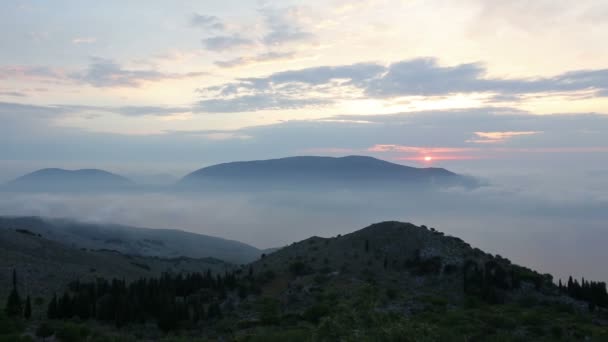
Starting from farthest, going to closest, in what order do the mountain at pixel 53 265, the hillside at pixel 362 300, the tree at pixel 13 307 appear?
1. the mountain at pixel 53 265
2. the tree at pixel 13 307
3. the hillside at pixel 362 300

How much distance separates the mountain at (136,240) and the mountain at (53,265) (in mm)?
55001

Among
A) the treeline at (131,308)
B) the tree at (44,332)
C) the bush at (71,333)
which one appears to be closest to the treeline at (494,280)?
the treeline at (131,308)

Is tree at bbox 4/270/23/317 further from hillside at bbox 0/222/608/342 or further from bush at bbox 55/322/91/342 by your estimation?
bush at bbox 55/322/91/342

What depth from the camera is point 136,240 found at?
525 feet

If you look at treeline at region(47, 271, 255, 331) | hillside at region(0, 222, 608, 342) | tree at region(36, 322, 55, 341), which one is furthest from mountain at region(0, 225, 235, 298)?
tree at region(36, 322, 55, 341)

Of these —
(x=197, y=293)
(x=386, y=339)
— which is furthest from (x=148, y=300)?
(x=386, y=339)

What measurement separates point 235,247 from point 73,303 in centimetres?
15541

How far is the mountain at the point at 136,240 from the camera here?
5290 inches

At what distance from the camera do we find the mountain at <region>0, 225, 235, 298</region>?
140 ft

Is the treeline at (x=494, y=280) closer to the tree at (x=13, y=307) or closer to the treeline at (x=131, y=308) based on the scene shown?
the treeline at (x=131, y=308)

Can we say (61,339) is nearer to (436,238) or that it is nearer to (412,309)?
(412,309)

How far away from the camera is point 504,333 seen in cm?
2211

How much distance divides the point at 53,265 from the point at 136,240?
11629cm

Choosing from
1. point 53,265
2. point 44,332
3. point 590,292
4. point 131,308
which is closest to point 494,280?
point 590,292
